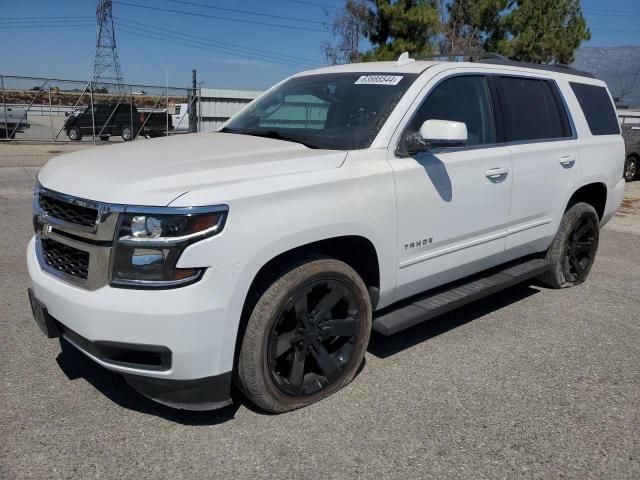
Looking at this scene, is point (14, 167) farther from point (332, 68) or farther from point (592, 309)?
point (592, 309)

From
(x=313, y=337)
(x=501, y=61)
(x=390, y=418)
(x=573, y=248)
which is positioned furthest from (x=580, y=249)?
(x=313, y=337)

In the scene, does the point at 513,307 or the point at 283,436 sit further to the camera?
the point at 513,307

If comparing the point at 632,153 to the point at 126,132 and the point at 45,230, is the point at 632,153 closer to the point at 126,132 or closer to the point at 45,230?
the point at 45,230

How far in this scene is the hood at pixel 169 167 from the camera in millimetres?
2598

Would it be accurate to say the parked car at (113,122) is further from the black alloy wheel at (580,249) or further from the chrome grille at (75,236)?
the chrome grille at (75,236)

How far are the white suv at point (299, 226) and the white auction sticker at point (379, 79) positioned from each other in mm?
16

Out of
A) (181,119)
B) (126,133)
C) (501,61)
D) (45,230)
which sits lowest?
(45,230)

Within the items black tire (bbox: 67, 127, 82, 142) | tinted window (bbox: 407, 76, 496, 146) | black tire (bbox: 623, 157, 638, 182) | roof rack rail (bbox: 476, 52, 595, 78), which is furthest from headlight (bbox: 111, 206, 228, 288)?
black tire (bbox: 67, 127, 82, 142)

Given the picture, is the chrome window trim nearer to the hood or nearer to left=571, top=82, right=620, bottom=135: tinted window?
left=571, top=82, right=620, bottom=135: tinted window

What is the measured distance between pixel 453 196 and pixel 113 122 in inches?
829

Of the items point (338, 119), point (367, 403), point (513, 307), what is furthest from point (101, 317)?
point (513, 307)

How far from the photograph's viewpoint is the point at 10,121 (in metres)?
20.0

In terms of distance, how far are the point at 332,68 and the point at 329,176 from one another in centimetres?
177

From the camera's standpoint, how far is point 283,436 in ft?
9.42
